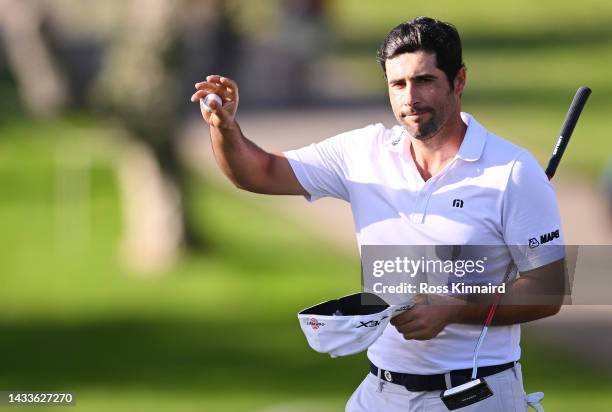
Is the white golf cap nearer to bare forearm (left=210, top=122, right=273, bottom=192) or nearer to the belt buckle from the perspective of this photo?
the belt buckle

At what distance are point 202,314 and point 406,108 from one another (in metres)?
12.6

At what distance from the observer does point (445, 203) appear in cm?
528

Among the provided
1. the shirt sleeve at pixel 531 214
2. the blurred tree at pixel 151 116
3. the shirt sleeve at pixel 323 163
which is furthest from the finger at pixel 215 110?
the blurred tree at pixel 151 116

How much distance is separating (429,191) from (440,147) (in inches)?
6.6

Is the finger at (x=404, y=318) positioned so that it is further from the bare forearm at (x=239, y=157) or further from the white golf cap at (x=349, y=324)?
the bare forearm at (x=239, y=157)

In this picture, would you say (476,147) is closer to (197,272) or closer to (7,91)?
(197,272)

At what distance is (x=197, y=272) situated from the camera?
62.1 feet

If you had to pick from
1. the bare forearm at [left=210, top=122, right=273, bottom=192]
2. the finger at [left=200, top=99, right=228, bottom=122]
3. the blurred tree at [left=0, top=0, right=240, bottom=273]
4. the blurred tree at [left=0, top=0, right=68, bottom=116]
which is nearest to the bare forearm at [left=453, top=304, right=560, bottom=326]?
the bare forearm at [left=210, top=122, right=273, bottom=192]

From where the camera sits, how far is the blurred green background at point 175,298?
14844mm

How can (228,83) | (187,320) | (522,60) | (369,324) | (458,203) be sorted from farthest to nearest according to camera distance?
(522,60) < (187,320) < (228,83) < (458,203) < (369,324)

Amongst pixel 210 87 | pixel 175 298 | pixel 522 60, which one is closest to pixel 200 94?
pixel 210 87

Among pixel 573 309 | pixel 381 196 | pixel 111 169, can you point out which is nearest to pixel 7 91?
pixel 111 169

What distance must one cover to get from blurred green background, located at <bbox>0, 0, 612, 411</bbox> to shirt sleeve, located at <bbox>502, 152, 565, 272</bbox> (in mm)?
8403

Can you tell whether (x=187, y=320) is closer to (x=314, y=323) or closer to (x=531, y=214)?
(x=314, y=323)
